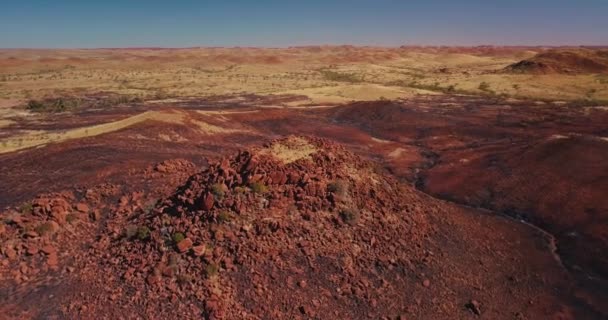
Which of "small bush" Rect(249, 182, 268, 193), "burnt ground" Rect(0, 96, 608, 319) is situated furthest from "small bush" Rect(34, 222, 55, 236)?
"small bush" Rect(249, 182, 268, 193)

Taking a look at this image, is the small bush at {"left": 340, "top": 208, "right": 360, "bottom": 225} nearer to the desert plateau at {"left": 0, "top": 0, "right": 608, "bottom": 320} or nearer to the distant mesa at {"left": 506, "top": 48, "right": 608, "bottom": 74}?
the desert plateau at {"left": 0, "top": 0, "right": 608, "bottom": 320}

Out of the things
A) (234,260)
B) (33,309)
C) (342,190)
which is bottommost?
(33,309)

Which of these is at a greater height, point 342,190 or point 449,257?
point 342,190

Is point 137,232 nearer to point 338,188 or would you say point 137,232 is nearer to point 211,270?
point 211,270

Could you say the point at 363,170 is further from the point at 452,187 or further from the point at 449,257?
the point at 452,187

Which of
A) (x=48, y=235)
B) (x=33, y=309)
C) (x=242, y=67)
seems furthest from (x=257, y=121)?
(x=242, y=67)

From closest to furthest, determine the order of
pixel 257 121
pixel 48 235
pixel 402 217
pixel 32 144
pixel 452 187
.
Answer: pixel 48 235 → pixel 402 217 → pixel 452 187 → pixel 32 144 → pixel 257 121

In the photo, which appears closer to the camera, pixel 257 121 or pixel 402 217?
pixel 402 217
